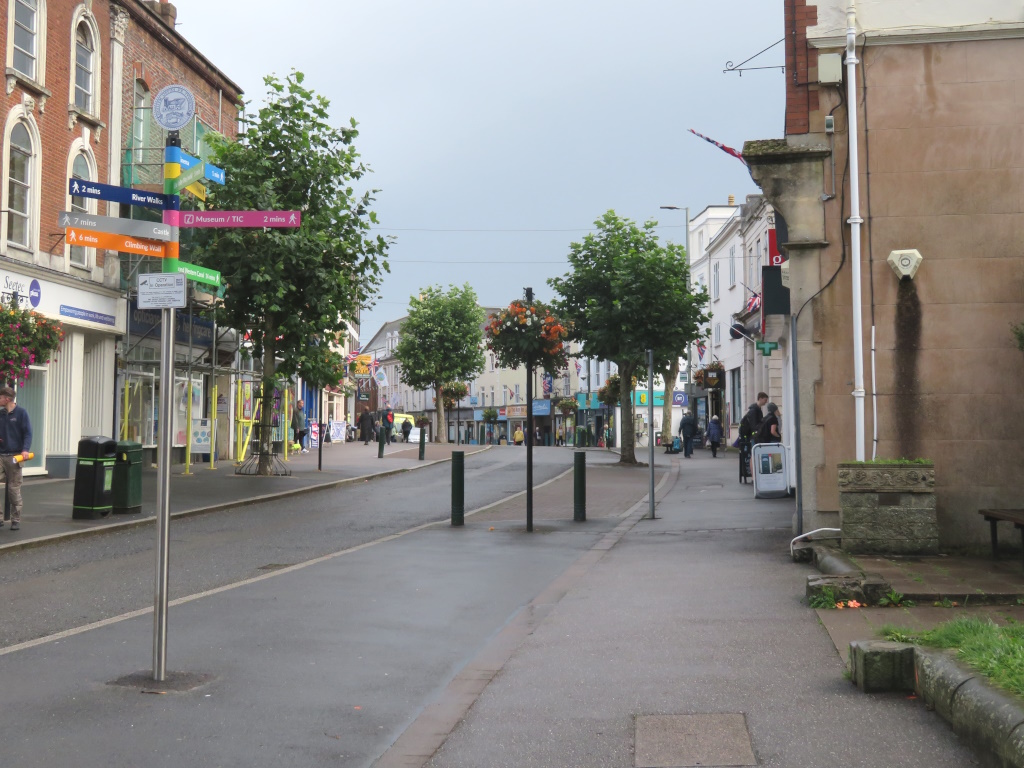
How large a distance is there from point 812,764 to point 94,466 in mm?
13278

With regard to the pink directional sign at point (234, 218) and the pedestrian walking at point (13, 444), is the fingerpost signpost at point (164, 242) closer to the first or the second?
the pink directional sign at point (234, 218)

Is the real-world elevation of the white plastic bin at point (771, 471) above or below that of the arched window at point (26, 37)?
below

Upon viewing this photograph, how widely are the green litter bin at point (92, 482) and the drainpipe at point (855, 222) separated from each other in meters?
10.4

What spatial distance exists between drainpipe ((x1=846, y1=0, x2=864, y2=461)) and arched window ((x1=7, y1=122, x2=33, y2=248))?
16792 millimetres

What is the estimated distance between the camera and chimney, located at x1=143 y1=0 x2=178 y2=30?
3019cm

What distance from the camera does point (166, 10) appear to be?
1217 inches

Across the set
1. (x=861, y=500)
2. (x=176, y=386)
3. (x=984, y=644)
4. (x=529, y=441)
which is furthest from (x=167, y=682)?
(x=176, y=386)

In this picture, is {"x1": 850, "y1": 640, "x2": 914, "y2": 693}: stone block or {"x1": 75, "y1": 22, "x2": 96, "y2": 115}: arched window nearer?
{"x1": 850, "y1": 640, "x2": 914, "y2": 693}: stone block

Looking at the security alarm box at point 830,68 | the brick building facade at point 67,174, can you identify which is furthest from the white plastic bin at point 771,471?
the brick building facade at point 67,174

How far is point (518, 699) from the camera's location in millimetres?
5629

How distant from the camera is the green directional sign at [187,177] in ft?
20.8

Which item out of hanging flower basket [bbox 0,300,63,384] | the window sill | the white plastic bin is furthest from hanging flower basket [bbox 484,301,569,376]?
the window sill

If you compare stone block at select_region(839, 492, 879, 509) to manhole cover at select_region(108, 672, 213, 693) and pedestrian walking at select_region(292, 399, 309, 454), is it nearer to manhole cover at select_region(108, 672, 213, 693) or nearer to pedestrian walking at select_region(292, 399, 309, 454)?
manhole cover at select_region(108, 672, 213, 693)

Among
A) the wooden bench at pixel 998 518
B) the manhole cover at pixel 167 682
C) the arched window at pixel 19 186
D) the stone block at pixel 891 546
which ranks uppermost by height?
the arched window at pixel 19 186
